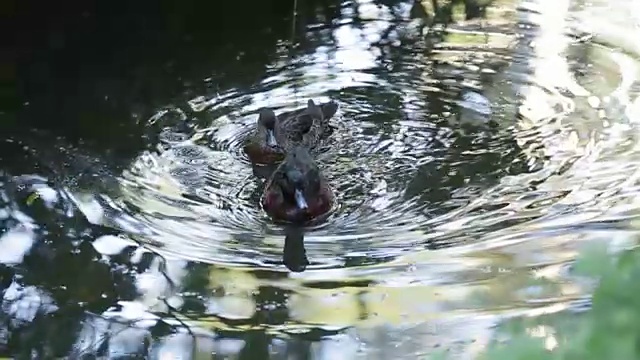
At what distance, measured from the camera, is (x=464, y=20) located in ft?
21.2

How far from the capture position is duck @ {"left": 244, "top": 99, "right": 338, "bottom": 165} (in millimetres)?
4676

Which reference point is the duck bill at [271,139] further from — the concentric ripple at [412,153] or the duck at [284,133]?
the concentric ripple at [412,153]

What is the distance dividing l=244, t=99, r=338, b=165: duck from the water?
0.29ft

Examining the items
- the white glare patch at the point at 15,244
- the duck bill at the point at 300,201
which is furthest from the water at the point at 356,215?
the duck bill at the point at 300,201

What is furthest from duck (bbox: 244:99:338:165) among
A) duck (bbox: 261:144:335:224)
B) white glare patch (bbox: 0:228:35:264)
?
white glare patch (bbox: 0:228:35:264)

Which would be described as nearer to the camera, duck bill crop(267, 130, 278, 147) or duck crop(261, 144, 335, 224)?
duck crop(261, 144, 335, 224)

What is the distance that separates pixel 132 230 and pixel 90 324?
23.9 inches

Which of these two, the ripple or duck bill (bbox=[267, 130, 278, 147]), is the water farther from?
duck bill (bbox=[267, 130, 278, 147])

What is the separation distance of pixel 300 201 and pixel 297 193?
4 centimetres

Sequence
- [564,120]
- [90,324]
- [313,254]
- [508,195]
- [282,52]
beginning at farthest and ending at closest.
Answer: [282,52], [564,120], [508,195], [313,254], [90,324]

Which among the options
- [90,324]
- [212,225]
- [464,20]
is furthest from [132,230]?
[464,20]

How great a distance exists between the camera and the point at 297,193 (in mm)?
4082

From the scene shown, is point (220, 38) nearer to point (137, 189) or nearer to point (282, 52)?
point (282, 52)

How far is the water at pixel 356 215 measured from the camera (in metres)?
3.40
